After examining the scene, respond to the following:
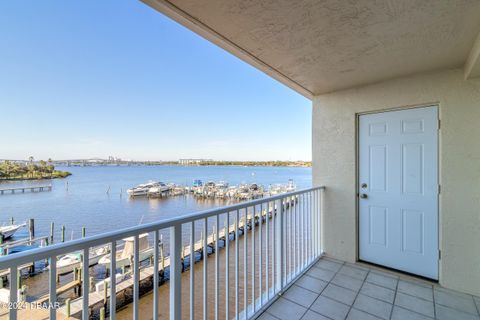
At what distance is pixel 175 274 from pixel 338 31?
2114mm

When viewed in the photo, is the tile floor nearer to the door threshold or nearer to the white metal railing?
the door threshold

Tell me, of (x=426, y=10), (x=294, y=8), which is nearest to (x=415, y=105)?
(x=426, y=10)

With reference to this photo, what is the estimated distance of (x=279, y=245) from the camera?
7.43ft

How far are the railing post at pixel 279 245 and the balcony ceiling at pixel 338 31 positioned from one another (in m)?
1.52

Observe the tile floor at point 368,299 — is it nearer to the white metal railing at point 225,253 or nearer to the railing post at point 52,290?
the white metal railing at point 225,253

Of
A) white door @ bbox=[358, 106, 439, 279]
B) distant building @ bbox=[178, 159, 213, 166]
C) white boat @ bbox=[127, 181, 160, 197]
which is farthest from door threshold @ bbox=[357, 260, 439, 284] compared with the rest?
distant building @ bbox=[178, 159, 213, 166]

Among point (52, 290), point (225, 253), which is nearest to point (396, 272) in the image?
point (225, 253)

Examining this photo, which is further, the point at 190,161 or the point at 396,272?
the point at 190,161

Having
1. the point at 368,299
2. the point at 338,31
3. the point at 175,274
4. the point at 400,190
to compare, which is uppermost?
the point at 338,31

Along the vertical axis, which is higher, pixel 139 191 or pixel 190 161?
pixel 190 161

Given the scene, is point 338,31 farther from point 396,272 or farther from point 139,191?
point 139,191

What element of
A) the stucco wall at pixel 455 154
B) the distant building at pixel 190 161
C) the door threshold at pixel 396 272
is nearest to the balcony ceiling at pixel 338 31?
the stucco wall at pixel 455 154

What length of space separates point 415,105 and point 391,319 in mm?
2318

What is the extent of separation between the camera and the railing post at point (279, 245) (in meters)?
2.22
